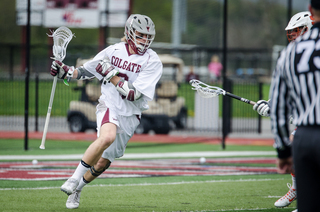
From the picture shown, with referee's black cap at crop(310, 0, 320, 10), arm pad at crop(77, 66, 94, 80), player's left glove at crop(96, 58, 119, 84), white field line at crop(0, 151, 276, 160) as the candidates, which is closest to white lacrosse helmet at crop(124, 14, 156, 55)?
player's left glove at crop(96, 58, 119, 84)

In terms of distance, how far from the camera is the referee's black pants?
8.68ft

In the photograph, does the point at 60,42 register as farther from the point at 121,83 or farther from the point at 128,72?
the point at 121,83

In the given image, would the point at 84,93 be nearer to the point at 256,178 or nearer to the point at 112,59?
the point at 256,178

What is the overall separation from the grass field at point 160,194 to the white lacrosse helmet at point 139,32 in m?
1.81

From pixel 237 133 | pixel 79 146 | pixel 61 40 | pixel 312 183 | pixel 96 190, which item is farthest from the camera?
pixel 237 133

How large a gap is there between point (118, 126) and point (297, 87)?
2782 millimetres

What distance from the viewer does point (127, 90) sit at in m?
5.06

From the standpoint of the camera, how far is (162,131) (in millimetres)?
13453

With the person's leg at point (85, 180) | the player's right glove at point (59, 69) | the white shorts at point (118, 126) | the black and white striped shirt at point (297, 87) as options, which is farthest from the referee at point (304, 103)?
the player's right glove at point (59, 69)

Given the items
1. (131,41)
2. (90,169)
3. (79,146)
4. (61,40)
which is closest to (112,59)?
(131,41)

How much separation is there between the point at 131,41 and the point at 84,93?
26.7 feet

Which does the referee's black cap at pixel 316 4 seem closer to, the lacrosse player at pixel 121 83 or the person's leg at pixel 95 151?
the lacrosse player at pixel 121 83

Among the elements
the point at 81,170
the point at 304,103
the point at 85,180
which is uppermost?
the point at 304,103

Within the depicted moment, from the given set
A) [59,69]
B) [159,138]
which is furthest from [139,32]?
[159,138]
